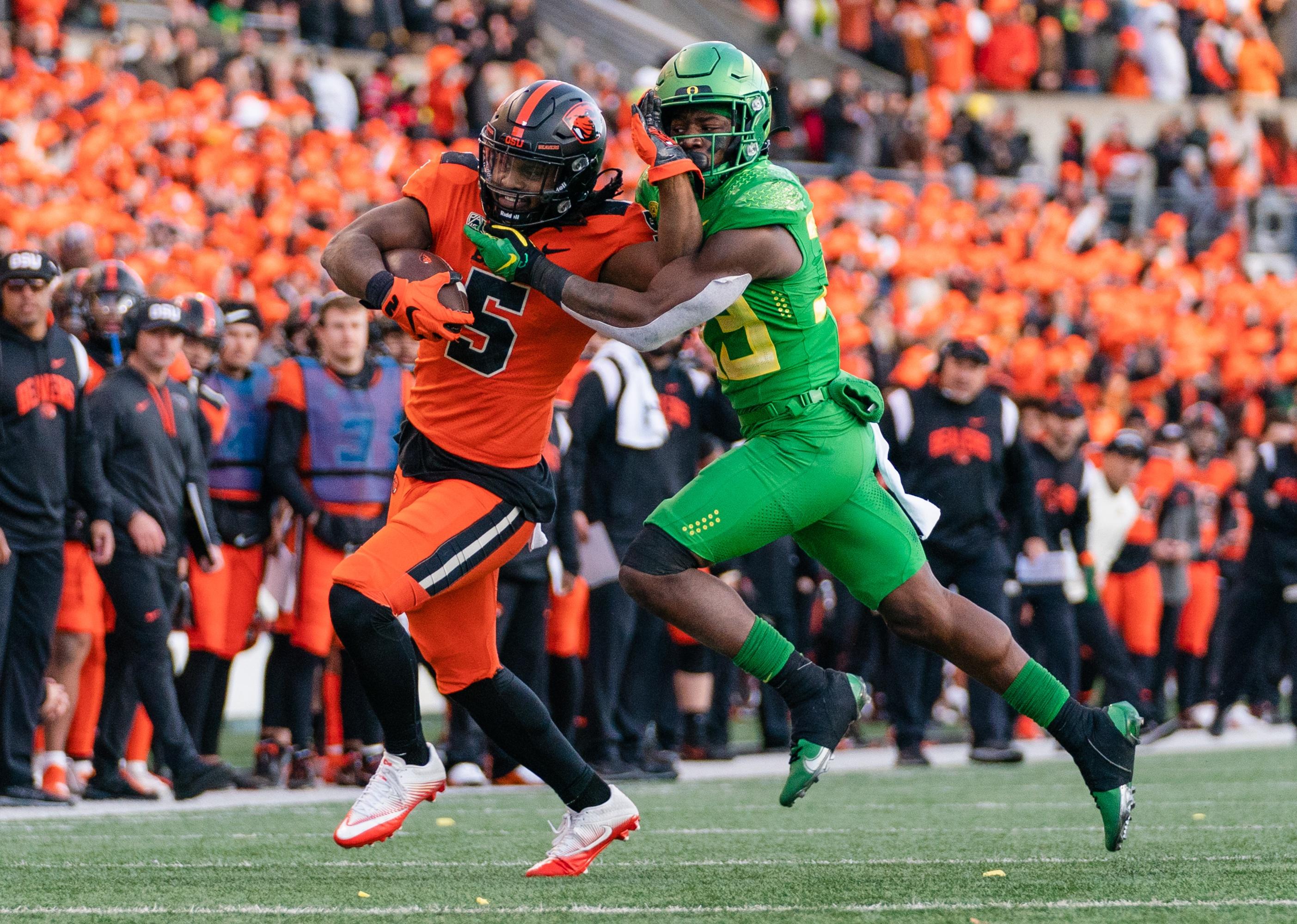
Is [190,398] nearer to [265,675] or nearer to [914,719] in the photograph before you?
[265,675]

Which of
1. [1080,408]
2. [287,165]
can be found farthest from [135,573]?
[287,165]

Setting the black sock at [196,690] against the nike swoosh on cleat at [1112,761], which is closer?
the nike swoosh on cleat at [1112,761]

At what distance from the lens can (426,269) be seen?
4.87 m

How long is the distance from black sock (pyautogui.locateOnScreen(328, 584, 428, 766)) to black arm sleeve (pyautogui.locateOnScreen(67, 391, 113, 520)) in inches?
110

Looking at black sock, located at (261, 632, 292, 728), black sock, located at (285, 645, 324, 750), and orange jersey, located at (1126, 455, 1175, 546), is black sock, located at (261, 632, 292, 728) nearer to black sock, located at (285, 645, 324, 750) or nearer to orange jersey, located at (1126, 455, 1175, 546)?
black sock, located at (285, 645, 324, 750)

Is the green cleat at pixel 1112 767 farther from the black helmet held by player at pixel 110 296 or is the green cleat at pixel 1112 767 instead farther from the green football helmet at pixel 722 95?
the black helmet held by player at pixel 110 296

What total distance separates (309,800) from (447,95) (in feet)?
38.4

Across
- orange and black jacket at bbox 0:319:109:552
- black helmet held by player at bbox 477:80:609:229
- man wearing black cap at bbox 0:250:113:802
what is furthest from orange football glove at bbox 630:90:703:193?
orange and black jacket at bbox 0:319:109:552

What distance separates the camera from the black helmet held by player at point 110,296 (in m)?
8.32

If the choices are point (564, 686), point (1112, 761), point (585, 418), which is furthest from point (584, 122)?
point (564, 686)

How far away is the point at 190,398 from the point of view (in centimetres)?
816

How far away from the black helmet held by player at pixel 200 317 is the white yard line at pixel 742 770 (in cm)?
191

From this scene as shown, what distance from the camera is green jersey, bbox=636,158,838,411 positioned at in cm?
502

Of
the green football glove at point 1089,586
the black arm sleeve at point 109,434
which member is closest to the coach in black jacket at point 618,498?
the black arm sleeve at point 109,434
